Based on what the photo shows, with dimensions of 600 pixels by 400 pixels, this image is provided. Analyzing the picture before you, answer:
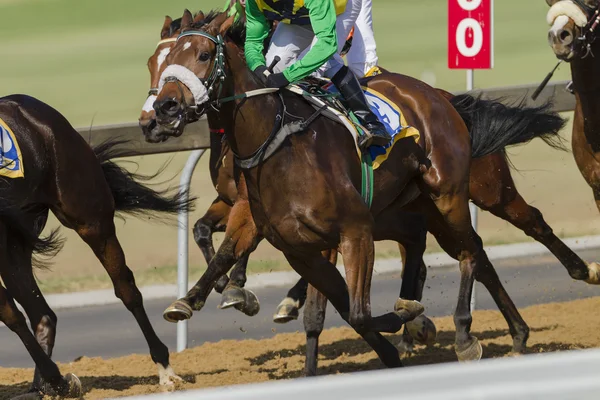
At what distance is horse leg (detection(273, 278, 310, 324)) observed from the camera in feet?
23.7

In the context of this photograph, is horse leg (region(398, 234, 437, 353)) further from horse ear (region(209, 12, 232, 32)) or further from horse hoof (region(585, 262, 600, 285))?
horse ear (region(209, 12, 232, 32))

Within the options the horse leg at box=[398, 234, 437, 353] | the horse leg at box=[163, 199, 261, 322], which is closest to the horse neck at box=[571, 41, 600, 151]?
the horse leg at box=[398, 234, 437, 353]

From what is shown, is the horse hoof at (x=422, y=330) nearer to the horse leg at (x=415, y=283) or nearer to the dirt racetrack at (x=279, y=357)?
the horse leg at (x=415, y=283)

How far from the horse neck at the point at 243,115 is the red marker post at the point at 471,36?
3.18 m

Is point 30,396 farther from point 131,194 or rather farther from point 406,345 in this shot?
point 406,345

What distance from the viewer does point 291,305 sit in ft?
23.9

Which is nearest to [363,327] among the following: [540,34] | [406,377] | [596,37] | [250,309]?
[250,309]

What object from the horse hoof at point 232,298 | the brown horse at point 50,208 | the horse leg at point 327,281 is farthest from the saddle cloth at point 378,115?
the brown horse at point 50,208

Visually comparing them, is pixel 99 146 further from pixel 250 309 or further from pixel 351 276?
pixel 351 276

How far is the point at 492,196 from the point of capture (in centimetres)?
734

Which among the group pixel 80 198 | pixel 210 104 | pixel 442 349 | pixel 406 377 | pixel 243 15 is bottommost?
pixel 442 349

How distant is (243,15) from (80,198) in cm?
150

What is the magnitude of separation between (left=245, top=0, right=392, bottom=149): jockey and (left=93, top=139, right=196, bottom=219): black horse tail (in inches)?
55.4

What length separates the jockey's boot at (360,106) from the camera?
230 inches
